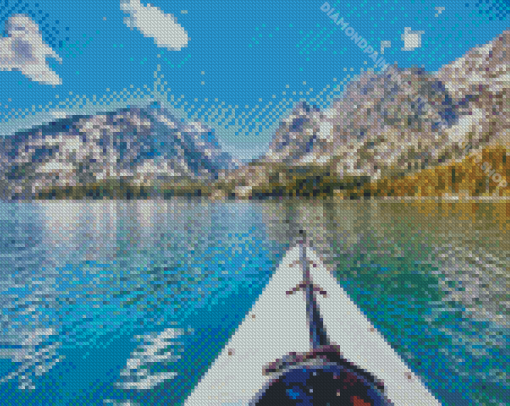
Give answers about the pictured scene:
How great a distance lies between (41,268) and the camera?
32.1 m

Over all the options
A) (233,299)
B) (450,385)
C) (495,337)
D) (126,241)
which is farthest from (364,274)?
(126,241)

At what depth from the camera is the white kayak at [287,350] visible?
6.60 metres

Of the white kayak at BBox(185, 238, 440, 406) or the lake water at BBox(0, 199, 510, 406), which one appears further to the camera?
the lake water at BBox(0, 199, 510, 406)

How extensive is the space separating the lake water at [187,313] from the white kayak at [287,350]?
11.7ft

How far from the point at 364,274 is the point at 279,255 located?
12507 millimetres

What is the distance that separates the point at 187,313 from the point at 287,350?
1236 centimetres

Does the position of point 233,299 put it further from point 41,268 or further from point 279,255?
point 41,268

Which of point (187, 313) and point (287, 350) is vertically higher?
point (287, 350)

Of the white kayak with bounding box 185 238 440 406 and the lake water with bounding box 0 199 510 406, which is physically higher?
the white kayak with bounding box 185 238 440 406

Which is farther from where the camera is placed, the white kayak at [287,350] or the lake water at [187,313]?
the lake water at [187,313]

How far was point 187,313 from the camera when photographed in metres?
19.5

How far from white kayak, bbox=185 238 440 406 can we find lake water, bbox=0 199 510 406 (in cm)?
357

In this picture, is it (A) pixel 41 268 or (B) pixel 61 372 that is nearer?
(B) pixel 61 372

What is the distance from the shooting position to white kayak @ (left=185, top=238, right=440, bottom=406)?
21.6 ft
